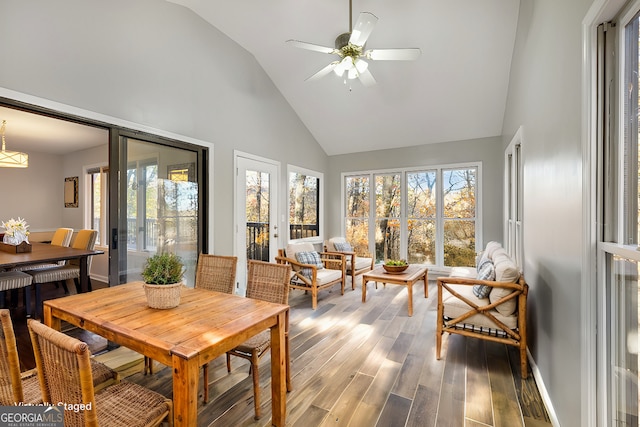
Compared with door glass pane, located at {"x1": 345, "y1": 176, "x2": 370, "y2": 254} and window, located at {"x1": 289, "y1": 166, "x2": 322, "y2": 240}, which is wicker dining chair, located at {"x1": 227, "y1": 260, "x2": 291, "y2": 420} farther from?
door glass pane, located at {"x1": 345, "y1": 176, "x2": 370, "y2": 254}

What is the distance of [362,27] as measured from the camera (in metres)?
2.55

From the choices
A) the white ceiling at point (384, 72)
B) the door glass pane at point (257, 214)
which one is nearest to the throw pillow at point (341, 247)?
the door glass pane at point (257, 214)

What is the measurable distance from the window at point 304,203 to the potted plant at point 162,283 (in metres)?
3.92

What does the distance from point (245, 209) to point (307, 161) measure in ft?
6.66

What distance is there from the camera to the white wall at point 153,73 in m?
2.37

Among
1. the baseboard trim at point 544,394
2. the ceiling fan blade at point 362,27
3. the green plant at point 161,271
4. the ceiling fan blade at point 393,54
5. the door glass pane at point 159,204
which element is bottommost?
the baseboard trim at point 544,394

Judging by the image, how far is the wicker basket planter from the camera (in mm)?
1730

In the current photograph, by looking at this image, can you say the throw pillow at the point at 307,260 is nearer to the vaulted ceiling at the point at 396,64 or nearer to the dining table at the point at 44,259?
the dining table at the point at 44,259

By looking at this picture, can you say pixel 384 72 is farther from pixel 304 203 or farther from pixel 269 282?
pixel 269 282

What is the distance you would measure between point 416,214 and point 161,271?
17.1 ft

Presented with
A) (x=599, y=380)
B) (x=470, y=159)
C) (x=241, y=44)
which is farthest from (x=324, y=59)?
(x=599, y=380)

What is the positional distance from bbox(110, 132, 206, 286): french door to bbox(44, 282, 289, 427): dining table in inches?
43.3

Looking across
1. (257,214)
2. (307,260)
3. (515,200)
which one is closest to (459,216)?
(515,200)

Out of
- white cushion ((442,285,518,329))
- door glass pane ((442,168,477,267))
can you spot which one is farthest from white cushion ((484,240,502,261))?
door glass pane ((442,168,477,267))
